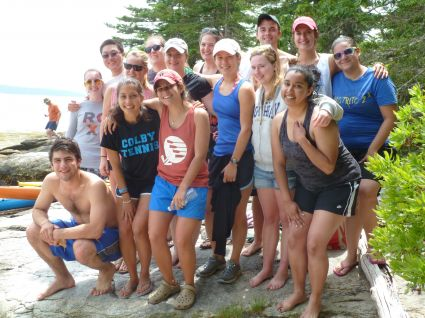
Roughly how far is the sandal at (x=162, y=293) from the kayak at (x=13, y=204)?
547 centimetres

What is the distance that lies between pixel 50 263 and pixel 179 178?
1.66 meters

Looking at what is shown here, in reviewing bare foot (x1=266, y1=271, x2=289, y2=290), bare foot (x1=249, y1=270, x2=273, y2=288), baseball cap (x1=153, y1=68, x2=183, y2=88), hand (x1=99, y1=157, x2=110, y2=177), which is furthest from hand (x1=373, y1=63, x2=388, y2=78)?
hand (x1=99, y1=157, x2=110, y2=177)

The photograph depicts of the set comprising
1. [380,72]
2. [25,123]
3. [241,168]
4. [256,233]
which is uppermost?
[380,72]

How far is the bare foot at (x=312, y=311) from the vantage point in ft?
12.9

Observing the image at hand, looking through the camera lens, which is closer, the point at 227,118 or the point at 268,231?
the point at 227,118

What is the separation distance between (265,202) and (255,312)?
0.99 m

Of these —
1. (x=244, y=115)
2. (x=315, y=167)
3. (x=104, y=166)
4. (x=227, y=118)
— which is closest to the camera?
(x=315, y=167)

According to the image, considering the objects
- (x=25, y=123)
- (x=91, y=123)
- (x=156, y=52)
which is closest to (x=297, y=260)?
(x=156, y=52)

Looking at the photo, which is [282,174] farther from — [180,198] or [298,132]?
[180,198]

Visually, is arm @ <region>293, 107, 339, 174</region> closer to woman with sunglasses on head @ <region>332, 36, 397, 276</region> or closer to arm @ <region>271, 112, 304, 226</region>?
arm @ <region>271, 112, 304, 226</region>

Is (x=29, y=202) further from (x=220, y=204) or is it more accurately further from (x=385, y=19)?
(x=385, y=19)

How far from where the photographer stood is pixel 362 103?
4355 millimetres

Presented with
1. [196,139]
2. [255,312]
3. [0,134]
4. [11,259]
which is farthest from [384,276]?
[0,134]

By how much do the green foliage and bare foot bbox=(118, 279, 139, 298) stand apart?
2.86 metres
